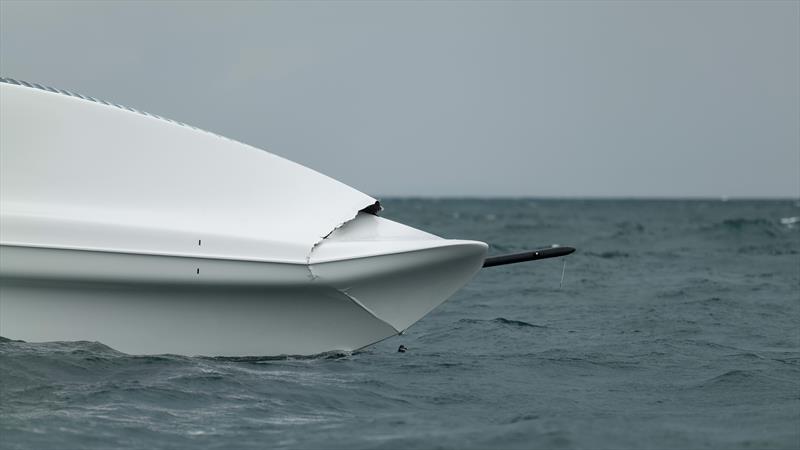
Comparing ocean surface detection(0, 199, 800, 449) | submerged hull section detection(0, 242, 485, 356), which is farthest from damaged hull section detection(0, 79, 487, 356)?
ocean surface detection(0, 199, 800, 449)

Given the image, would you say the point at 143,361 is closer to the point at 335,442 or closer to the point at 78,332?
the point at 78,332

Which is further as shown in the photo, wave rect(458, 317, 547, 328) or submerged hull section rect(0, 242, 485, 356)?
wave rect(458, 317, 547, 328)

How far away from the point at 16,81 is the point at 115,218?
1.59 meters

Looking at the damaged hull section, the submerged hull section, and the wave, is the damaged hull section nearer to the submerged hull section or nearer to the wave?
the submerged hull section

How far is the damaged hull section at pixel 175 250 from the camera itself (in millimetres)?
8781

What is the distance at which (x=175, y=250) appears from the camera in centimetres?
880

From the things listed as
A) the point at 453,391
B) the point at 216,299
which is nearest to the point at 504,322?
the point at 453,391

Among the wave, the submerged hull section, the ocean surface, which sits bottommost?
the ocean surface

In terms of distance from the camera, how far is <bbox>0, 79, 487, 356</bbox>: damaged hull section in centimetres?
878

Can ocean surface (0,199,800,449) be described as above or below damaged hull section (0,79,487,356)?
below

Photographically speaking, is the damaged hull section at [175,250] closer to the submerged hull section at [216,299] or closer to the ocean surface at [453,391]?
the submerged hull section at [216,299]

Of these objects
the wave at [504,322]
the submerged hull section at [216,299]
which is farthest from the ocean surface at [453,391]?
the submerged hull section at [216,299]

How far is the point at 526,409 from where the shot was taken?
8.27 meters

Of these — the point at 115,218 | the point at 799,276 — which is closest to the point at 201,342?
the point at 115,218
